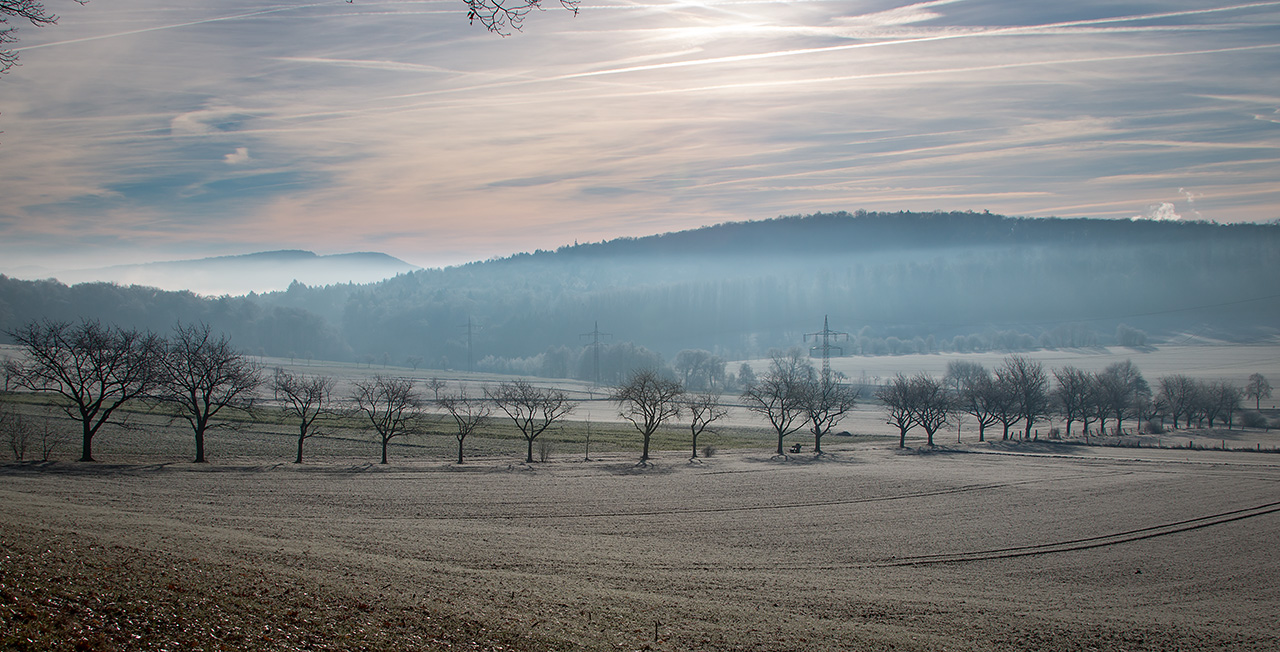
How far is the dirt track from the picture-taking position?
11586 mm

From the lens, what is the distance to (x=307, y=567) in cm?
1525

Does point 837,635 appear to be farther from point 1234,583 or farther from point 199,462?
point 199,462

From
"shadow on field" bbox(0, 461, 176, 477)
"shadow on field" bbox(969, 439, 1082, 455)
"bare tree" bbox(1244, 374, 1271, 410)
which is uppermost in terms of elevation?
"bare tree" bbox(1244, 374, 1271, 410)

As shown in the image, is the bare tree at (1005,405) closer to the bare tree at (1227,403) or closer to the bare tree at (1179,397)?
the bare tree at (1179,397)

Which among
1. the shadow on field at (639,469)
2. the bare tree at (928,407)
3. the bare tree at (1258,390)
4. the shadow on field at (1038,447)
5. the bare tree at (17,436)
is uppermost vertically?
the bare tree at (1258,390)

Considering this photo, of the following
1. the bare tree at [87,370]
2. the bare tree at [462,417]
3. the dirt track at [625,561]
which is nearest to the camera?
the dirt track at [625,561]

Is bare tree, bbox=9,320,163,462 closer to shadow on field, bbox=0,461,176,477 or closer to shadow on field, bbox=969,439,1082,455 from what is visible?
shadow on field, bbox=0,461,176,477

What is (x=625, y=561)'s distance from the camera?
65.1 feet

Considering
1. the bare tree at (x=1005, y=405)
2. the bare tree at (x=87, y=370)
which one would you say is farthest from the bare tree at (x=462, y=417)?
the bare tree at (x=1005, y=405)

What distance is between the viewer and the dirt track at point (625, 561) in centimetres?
1159

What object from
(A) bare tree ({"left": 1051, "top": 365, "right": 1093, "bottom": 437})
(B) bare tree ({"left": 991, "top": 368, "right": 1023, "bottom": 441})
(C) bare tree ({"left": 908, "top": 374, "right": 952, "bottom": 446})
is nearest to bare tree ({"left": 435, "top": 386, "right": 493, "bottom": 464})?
(C) bare tree ({"left": 908, "top": 374, "right": 952, "bottom": 446})

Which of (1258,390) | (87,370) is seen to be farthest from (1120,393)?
(87,370)

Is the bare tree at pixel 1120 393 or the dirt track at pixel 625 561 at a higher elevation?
the bare tree at pixel 1120 393

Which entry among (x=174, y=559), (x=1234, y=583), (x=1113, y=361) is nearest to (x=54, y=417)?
(x=174, y=559)
